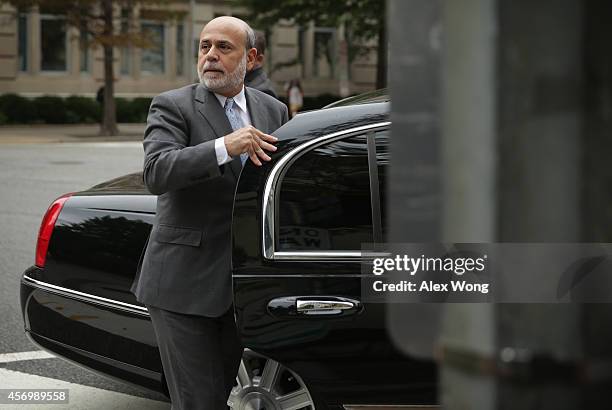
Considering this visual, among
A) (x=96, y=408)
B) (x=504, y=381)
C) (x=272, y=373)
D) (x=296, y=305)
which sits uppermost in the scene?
(x=504, y=381)

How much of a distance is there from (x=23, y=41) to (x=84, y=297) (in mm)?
34414

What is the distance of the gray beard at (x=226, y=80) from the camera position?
3988 millimetres

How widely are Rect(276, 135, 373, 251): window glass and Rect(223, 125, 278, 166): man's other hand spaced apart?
0.84 feet

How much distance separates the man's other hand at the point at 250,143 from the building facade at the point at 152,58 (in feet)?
95.9

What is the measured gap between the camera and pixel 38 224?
1273 cm

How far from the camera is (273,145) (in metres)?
4.14

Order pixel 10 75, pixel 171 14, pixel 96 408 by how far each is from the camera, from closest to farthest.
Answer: pixel 96 408, pixel 171 14, pixel 10 75

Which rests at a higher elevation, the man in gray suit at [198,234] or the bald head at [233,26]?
the bald head at [233,26]

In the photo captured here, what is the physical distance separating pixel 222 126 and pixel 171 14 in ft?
95.6

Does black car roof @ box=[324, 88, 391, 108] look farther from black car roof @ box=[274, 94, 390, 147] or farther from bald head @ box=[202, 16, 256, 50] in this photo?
bald head @ box=[202, 16, 256, 50]

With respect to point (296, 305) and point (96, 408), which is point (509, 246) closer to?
point (296, 305)

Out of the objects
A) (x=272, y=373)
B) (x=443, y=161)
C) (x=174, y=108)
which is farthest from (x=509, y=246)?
(x=272, y=373)

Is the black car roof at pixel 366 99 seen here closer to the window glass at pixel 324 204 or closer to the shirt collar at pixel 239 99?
the window glass at pixel 324 204

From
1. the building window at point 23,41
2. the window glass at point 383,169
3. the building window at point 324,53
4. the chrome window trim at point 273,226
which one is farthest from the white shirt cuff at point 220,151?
the building window at point 324,53
